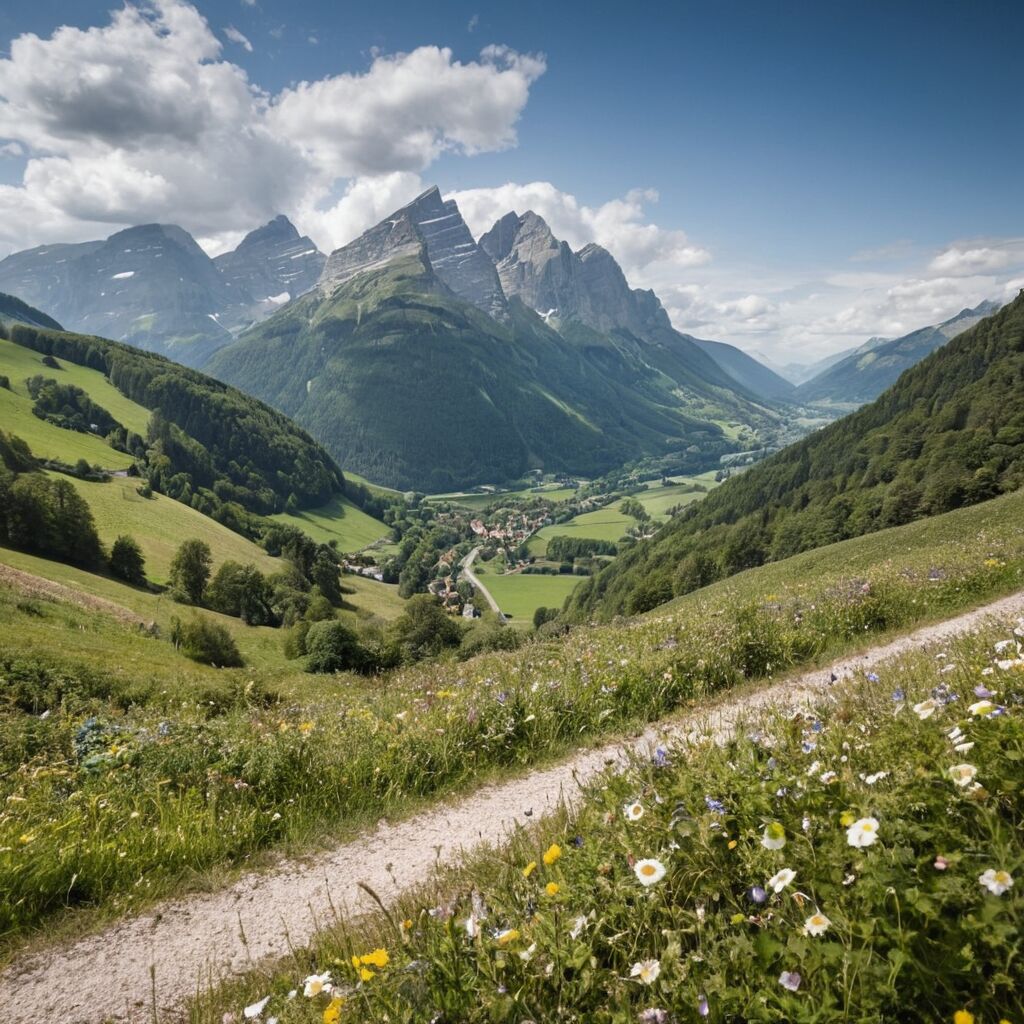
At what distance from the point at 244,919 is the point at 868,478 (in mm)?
128735

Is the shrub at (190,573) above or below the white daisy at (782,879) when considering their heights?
below

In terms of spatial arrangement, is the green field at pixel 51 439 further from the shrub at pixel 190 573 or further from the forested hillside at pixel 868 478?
the forested hillside at pixel 868 478

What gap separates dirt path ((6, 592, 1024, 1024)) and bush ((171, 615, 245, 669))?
4597cm

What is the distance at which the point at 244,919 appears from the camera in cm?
500

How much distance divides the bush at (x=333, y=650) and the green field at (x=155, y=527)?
4753cm

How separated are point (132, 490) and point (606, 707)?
14510 centimetres

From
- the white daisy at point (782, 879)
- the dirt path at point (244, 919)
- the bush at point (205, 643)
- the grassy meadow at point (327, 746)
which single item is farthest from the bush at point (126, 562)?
the white daisy at point (782, 879)

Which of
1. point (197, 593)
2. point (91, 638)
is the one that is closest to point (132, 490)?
point (197, 593)

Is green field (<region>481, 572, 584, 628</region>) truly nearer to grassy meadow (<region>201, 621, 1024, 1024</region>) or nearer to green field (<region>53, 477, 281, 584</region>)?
green field (<region>53, 477, 281, 584</region>)

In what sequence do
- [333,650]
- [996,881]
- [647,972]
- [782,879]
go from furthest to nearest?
[333,650] → [782,879] → [647,972] → [996,881]

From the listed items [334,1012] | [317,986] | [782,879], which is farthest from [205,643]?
[782,879]

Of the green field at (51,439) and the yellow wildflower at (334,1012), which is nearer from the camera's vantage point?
the yellow wildflower at (334,1012)

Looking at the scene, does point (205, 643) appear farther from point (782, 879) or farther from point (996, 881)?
point (996, 881)

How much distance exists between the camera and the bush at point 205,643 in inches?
1853
